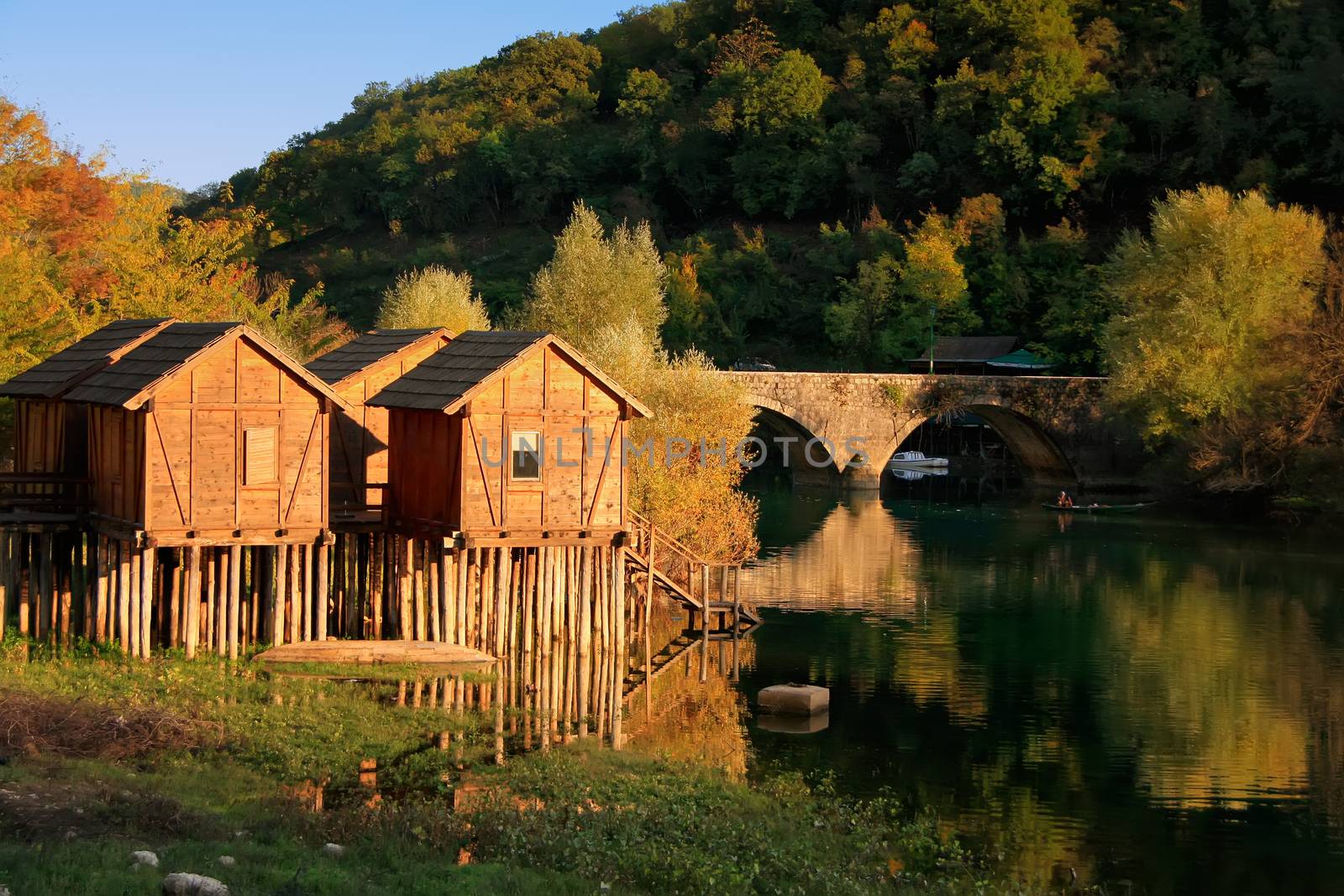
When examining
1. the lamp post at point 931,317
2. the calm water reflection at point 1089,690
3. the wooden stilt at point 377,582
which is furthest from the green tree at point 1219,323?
the wooden stilt at point 377,582

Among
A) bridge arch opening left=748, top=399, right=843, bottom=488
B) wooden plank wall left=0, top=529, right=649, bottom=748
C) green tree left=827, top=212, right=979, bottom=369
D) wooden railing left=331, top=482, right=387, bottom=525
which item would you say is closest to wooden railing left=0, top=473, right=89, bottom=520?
wooden plank wall left=0, top=529, right=649, bottom=748

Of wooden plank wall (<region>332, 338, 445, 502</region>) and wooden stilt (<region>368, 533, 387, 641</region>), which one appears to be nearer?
wooden stilt (<region>368, 533, 387, 641</region>)

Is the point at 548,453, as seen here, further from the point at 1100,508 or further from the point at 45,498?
the point at 1100,508

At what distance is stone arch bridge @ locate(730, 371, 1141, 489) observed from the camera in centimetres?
7306

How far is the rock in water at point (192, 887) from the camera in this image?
1395 centimetres

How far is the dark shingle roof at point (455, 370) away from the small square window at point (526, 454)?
1370 mm

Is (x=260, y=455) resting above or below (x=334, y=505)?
above

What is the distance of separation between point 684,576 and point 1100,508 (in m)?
31.3

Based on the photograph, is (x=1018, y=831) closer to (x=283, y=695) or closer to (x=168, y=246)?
(x=283, y=695)

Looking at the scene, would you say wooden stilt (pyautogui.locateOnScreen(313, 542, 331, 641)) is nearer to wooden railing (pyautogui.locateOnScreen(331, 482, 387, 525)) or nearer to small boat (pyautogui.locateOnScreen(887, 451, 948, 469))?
wooden railing (pyautogui.locateOnScreen(331, 482, 387, 525))

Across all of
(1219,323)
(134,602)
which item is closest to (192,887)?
(134,602)

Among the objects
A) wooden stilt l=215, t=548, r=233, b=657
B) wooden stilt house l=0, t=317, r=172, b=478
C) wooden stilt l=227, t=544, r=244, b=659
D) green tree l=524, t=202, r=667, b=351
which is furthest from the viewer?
green tree l=524, t=202, r=667, b=351

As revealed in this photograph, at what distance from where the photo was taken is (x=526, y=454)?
1186 inches

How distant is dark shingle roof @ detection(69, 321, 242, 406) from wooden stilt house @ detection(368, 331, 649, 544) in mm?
4184
